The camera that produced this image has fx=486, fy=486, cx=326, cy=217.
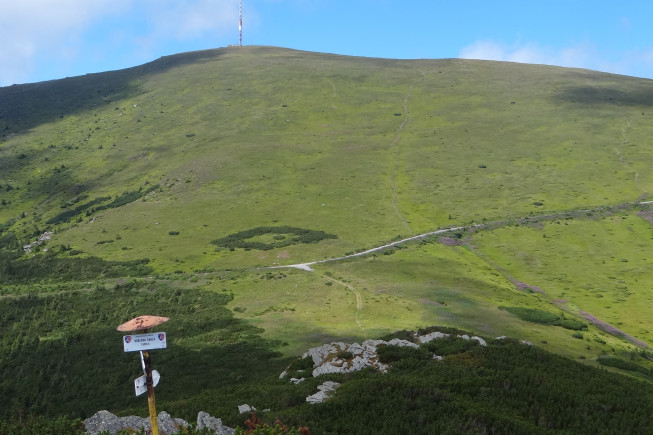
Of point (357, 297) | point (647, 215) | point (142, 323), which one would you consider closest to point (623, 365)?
point (357, 297)

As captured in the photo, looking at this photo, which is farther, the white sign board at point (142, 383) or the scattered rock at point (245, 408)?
the scattered rock at point (245, 408)

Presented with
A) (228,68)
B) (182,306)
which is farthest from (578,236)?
(228,68)

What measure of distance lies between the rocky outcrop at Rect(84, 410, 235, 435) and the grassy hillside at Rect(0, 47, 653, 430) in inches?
682

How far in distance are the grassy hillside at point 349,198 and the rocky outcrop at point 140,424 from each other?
17.3 m

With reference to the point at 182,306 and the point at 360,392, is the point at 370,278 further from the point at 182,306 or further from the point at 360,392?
the point at 360,392

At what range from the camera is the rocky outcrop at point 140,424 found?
19.9 metres

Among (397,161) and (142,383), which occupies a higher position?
(397,161)

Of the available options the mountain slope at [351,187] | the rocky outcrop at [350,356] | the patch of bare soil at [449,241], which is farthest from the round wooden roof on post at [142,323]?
the patch of bare soil at [449,241]

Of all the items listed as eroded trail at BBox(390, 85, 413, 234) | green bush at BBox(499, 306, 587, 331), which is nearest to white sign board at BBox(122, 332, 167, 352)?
green bush at BBox(499, 306, 587, 331)

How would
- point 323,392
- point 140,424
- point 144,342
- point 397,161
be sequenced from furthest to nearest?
point 397,161, point 323,392, point 140,424, point 144,342

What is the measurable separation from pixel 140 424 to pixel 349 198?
3395 inches

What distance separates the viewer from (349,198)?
4129 inches

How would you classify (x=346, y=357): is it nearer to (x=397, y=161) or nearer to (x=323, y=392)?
(x=323, y=392)

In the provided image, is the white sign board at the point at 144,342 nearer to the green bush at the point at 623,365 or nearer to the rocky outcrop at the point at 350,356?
the rocky outcrop at the point at 350,356
